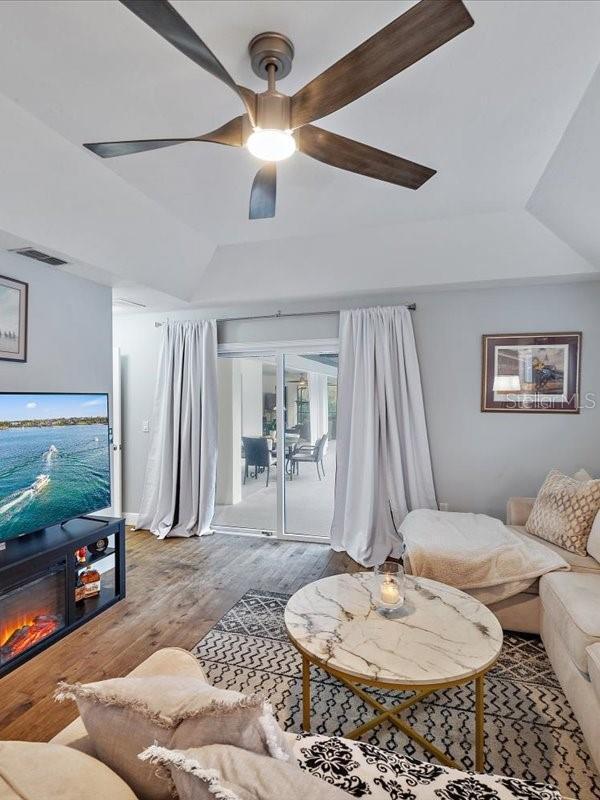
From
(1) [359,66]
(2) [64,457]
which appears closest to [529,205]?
(1) [359,66]

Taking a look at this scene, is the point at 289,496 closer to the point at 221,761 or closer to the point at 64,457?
the point at 64,457

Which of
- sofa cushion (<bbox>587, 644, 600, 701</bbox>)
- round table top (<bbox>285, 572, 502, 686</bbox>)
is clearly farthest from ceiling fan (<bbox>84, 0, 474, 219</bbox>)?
sofa cushion (<bbox>587, 644, 600, 701</bbox>)

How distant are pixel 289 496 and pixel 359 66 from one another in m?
3.81

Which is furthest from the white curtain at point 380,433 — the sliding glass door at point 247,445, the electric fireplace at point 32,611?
the electric fireplace at point 32,611

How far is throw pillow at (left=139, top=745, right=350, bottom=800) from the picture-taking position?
2.43ft

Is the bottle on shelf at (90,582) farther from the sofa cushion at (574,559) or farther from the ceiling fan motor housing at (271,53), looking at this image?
the ceiling fan motor housing at (271,53)

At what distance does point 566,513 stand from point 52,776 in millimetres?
3048

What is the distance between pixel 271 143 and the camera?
1.65 metres

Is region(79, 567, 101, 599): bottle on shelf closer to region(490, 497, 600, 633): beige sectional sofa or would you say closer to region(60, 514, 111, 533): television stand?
region(60, 514, 111, 533): television stand

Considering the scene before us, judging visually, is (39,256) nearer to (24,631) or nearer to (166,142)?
(166,142)

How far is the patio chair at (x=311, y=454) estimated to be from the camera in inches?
178

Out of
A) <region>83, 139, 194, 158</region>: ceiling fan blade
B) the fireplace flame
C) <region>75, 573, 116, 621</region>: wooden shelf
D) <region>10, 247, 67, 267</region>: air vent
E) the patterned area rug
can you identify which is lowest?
the patterned area rug

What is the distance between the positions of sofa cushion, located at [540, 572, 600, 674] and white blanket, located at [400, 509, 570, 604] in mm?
111

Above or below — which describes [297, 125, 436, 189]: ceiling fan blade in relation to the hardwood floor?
above
